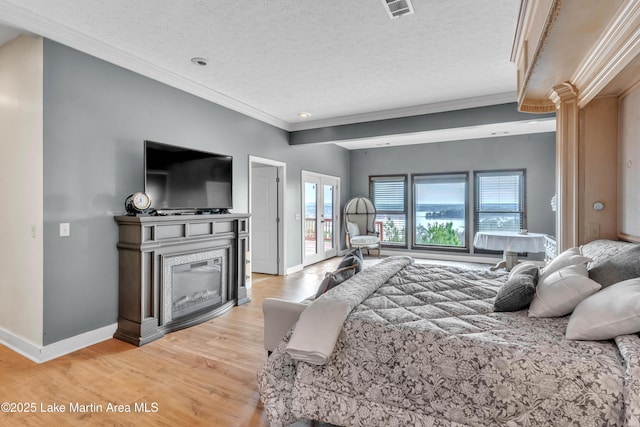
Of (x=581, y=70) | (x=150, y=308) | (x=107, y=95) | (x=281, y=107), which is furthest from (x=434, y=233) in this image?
(x=107, y=95)

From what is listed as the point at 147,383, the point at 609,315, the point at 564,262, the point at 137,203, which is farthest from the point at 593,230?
the point at 137,203

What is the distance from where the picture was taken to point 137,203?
296 cm

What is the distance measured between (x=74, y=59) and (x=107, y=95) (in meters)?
0.35

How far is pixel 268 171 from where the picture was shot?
5.65m

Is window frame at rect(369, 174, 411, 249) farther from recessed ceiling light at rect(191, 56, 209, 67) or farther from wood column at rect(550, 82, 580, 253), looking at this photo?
recessed ceiling light at rect(191, 56, 209, 67)

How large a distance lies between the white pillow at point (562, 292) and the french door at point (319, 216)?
4.68 meters

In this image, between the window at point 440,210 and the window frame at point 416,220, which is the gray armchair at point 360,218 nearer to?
the window frame at point 416,220

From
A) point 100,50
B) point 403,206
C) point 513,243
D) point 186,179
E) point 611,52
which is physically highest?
point 100,50

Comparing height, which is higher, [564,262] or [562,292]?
[564,262]

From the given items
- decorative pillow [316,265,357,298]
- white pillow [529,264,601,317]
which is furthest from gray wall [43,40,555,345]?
white pillow [529,264,601,317]

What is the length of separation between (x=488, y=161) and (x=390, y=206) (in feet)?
7.54

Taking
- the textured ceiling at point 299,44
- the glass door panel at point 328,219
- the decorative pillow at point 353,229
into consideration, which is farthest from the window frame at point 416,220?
the textured ceiling at point 299,44

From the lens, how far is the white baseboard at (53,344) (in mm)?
2562

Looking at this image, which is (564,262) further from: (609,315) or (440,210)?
(440,210)
